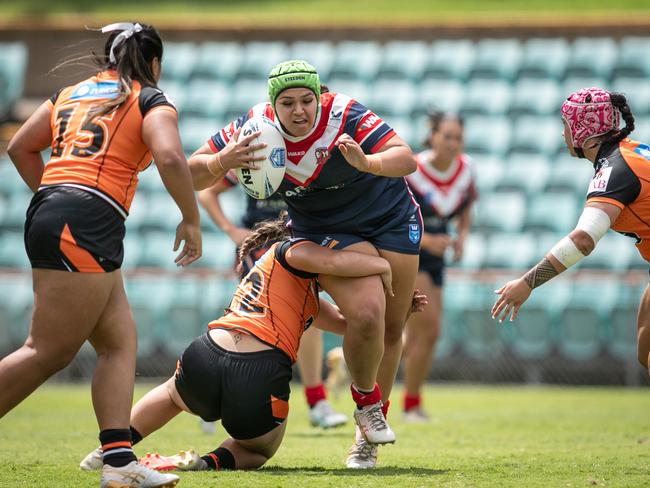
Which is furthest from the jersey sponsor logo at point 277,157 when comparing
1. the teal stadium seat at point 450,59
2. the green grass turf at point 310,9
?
the green grass turf at point 310,9

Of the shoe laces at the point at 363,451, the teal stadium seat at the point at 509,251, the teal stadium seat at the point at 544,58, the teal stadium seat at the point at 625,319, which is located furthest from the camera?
the teal stadium seat at the point at 544,58

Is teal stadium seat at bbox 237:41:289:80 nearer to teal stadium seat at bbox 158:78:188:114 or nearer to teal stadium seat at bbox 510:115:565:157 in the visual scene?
teal stadium seat at bbox 158:78:188:114

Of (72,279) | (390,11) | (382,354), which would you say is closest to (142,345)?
(382,354)

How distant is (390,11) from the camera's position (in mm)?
20188

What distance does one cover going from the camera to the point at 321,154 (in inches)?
204

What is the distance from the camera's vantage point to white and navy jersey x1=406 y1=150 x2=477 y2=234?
921 centimetres

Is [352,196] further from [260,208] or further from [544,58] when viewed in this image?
[544,58]

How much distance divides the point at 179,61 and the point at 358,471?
12132 mm

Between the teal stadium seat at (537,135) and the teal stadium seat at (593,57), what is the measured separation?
1.00 meters

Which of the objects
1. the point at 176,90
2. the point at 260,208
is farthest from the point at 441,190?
the point at 176,90

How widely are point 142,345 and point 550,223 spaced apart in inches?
215

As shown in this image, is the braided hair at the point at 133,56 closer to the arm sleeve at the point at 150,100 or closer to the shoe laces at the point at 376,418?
the arm sleeve at the point at 150,100

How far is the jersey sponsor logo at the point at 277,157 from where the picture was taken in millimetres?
4988

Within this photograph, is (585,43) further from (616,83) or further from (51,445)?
(51,445)
